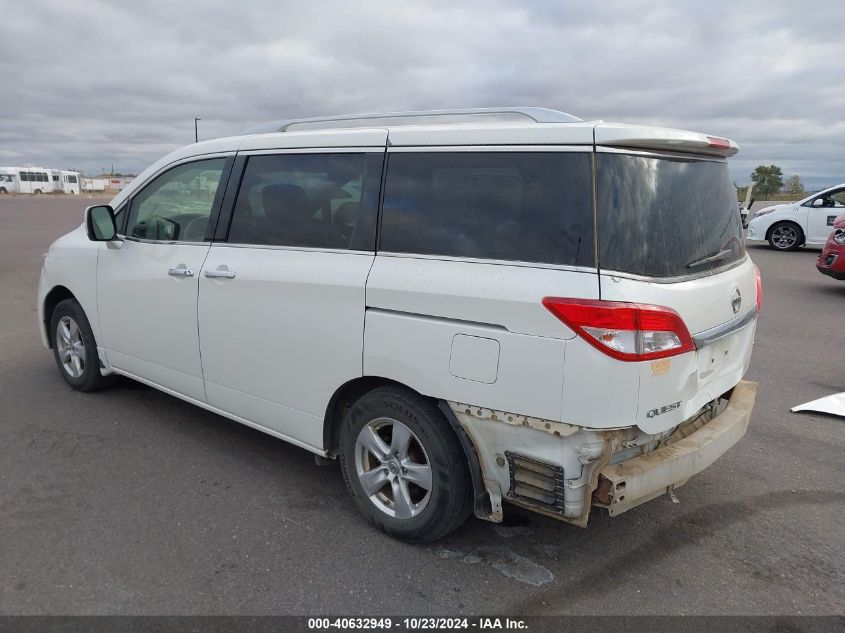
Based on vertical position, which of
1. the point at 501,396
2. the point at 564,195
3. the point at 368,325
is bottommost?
the point at 501,396

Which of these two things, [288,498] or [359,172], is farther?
[288,498]

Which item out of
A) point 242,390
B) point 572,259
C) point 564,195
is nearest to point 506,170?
point 564,195

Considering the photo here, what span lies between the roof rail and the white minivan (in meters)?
0.01

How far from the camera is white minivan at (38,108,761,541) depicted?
8.34 feet

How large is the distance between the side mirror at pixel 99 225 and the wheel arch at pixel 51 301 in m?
0.88

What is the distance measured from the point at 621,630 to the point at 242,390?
229 cm

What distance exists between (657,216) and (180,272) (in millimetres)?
2725

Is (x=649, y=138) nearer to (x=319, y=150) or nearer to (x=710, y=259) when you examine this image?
(x=710, y=259)

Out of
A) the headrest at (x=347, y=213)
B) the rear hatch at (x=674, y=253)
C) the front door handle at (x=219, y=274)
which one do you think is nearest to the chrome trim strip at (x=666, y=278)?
the rear hatch at (x=674, y=253)

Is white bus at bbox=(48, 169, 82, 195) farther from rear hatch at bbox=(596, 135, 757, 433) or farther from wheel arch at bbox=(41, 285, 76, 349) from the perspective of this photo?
rear hatch at bbox=(596, 135, 757, 433)

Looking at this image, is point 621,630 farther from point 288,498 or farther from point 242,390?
point 242,390

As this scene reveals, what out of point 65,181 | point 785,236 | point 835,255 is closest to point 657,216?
point 835,255

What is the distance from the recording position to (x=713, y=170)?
10.1ft

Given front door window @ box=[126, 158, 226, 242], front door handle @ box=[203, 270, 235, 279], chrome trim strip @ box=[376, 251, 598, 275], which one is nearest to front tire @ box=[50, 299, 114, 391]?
front door window @ box=[126, 158, 226, 242]
